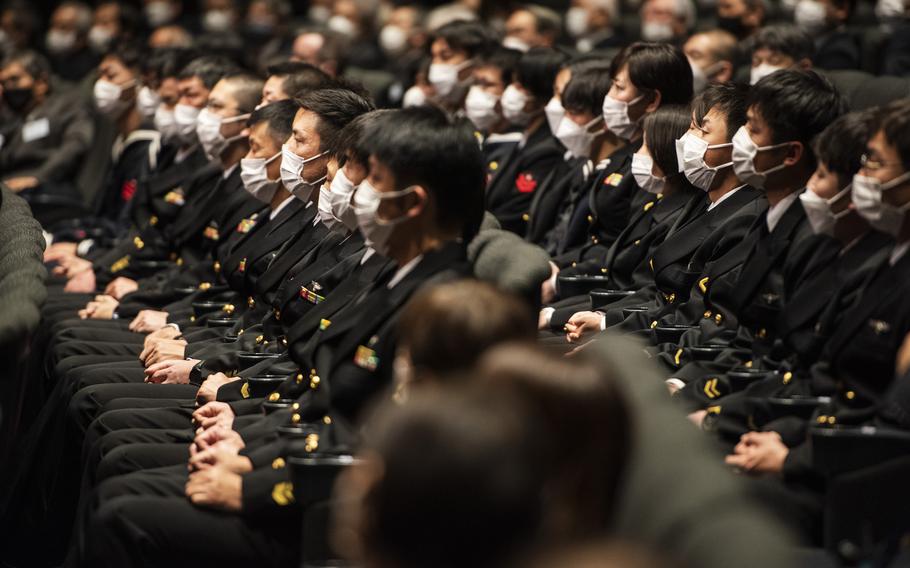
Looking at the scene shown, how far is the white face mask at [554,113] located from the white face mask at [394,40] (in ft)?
12.5

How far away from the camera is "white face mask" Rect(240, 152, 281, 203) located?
4.61 meters

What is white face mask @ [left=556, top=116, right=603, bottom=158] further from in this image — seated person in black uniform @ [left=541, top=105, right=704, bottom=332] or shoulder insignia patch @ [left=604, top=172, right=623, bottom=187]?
seated person in black uniform @ [left=541, top=105, right=704, bottom=332]

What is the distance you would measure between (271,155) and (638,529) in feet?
9.77

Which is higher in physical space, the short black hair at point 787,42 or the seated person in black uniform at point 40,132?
the short black hair at point 787,42

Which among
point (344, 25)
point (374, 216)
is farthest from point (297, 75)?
point (344, 25)

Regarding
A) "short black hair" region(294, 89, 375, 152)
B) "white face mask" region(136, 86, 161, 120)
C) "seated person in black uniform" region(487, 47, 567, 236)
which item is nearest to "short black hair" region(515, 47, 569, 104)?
"seated person in black uniform" region(487, 47, 567, 236)

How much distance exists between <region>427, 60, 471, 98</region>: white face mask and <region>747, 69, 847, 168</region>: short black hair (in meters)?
3.28

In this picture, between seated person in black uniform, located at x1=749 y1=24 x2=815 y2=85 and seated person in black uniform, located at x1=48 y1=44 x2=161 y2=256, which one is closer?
seated person in black uniform, located at x1=749 y1=24 x2=815 y2=85

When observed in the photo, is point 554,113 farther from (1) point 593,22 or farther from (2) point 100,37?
(2) point 100,37

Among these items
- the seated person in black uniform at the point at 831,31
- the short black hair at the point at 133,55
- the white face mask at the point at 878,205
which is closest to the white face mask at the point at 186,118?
the short black hair at the point at 133,55

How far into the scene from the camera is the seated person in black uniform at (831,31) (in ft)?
21.6

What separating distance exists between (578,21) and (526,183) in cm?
314

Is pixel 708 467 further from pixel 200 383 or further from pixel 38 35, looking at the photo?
pixel 38 35

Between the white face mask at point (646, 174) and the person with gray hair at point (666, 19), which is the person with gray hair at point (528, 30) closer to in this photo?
the person with gray hair at point (666, 19)
